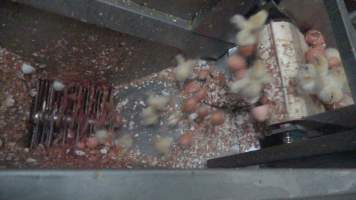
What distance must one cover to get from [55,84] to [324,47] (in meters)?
1.31

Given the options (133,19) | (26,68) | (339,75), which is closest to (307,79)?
(339,75)

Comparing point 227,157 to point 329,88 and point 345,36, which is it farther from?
point 345,36

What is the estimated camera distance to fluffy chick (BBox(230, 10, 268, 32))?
1.44 m

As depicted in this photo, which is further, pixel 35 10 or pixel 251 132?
pixel 251 132

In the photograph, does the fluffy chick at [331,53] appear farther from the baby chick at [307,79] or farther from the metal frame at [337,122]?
the metal frame at [337,122]

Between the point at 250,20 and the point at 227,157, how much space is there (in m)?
0.60

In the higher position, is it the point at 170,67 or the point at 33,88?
the point at 170,67

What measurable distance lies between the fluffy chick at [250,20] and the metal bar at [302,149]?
1.92ft

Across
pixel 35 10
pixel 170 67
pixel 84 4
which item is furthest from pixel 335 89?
pixel 35 10

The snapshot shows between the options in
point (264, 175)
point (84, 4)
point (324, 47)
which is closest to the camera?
point (264, 175)

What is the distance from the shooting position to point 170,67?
5.68ft

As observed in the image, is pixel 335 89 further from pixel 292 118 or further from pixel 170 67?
pixel 170 67

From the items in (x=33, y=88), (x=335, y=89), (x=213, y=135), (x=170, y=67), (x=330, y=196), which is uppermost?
(x=170, y=67)

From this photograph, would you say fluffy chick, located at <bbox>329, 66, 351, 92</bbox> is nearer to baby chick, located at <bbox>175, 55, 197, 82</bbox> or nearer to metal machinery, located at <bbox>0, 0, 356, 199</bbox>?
metal machinery, located at <bbox>0, 0, 356, 199</bbox>
